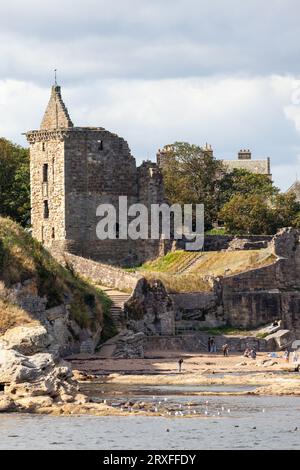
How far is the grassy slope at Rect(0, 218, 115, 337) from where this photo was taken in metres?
75.4

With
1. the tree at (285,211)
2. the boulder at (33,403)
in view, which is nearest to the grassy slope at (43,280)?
the boulder at (33,403)

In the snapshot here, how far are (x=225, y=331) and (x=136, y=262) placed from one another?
436 inches

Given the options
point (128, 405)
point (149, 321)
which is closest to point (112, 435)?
point (128, 405)

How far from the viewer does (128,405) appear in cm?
5925

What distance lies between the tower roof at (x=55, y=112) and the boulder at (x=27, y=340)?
101 feet

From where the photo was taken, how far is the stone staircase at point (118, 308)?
82.7 meters

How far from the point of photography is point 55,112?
324 feet

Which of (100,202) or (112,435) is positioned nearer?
(112,435)

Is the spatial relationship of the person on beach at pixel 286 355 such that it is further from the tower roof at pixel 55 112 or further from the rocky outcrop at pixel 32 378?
the tower roof at pixel 55 112

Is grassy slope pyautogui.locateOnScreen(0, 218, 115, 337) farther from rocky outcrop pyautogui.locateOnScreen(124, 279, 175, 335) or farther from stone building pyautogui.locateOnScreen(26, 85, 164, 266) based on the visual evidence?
stone building pyautogui.locateOnScreen(26, 85, 164, 266)

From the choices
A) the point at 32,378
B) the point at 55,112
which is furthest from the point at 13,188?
the point at 32,378

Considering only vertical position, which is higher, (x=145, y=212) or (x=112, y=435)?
(x=145, y=212)

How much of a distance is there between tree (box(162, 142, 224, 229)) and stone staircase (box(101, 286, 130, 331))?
70.7 ft

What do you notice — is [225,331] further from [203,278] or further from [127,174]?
[127,174]
